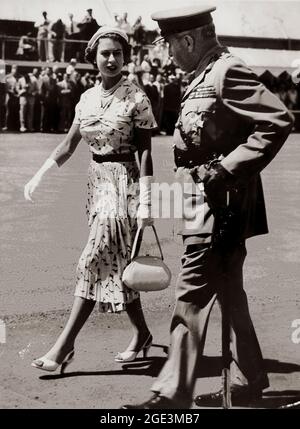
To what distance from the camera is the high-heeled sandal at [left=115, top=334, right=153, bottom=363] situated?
532 centimetres

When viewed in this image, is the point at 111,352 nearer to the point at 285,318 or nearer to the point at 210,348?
the point at 210,348

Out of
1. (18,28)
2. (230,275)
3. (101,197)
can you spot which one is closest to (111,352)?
(101,197)

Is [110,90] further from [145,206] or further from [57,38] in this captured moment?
[57,38]

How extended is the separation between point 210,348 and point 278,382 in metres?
0.72

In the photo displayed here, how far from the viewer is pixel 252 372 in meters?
4.57

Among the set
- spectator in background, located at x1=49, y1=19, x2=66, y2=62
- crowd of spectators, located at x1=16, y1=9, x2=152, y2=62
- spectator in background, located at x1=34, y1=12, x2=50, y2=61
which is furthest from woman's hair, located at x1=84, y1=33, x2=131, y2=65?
spectator in background, located at x1=49, y1=19, x2=66, y2=62

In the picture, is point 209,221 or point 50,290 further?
point 50,290

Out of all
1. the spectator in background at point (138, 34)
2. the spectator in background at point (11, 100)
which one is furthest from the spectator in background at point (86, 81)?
the spectator in background at point (138, 34)

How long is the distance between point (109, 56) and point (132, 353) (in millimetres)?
1631

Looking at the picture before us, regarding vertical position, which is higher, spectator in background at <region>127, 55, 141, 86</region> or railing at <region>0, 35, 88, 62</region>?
railing at <region>0, 35, 88, 62</region>

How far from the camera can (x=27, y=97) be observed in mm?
23922

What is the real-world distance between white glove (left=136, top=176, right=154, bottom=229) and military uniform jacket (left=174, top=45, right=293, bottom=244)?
2.37ft

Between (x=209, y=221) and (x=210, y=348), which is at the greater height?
(x=209, y=221)

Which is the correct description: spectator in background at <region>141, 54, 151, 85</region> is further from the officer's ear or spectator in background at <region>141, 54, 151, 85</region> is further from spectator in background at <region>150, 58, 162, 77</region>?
the officer's ear
